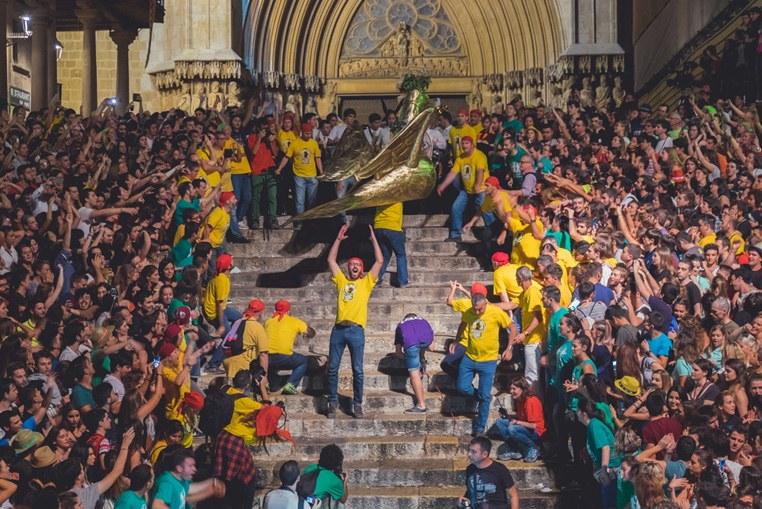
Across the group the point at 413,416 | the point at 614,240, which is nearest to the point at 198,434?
the point at 413,416

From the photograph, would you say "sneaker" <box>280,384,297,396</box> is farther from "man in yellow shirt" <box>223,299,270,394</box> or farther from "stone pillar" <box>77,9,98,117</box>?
"stone pillar" <box>77,9,98,117</box>

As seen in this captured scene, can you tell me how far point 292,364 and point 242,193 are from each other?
5416mm

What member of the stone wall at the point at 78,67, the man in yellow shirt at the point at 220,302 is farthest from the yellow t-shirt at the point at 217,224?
the stone wall at the point at 78,67

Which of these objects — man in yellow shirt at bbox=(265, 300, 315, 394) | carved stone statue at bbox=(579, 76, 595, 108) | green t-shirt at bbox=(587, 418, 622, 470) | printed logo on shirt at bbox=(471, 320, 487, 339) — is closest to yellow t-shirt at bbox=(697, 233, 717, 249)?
printed logo on shirt at bbox=(471, 320, 487, 339)

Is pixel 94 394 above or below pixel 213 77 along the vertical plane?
below

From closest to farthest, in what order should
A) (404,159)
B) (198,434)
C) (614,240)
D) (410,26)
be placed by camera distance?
(198,434), (614,240), (404,159), (410,26)

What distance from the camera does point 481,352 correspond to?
1586 centimetres

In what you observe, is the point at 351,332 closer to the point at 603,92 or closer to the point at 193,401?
the point at 193,401

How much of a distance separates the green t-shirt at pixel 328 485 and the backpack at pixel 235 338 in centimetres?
361

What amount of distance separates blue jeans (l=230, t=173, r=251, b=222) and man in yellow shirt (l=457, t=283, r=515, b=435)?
6313 mm

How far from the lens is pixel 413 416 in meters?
16.3

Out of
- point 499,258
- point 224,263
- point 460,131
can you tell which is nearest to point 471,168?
point 460,131

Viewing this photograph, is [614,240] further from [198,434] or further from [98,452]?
[98,452]

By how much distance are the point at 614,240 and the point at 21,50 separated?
21.0 metres
